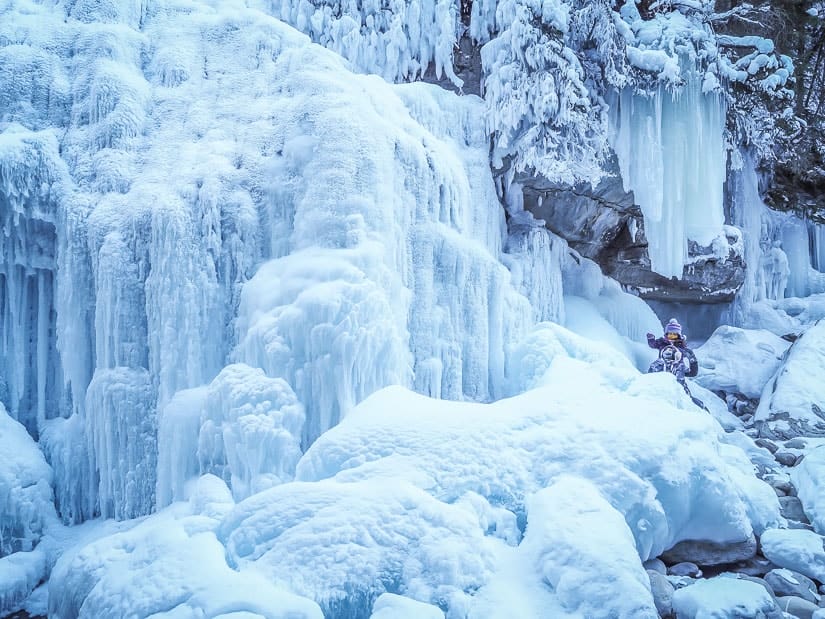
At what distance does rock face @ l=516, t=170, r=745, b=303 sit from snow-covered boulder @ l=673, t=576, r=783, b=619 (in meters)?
6.01

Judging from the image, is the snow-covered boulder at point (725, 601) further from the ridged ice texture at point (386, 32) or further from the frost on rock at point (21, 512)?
the ridged ice texture at point (386, 32)

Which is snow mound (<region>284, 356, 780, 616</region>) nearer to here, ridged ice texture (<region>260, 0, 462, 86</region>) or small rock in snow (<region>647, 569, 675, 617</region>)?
small rock in snow (<region>647, 569, 675, 617</region>)

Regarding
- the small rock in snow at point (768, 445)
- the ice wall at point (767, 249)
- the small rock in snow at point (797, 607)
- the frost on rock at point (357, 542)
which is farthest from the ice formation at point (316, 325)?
the ice wall at point (767, 249)

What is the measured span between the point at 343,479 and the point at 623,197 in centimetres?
722

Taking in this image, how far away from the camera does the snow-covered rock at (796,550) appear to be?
446 centimetres

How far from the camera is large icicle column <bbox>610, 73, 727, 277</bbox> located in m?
9.30

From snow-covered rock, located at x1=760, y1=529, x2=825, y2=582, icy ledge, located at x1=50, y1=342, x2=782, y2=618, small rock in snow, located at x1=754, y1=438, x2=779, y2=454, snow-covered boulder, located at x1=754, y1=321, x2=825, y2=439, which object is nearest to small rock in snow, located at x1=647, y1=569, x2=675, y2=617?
icy ledge, located at x1=50, y1=342, x2=782, y2=618

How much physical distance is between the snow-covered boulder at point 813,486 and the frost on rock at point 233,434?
14.6 ft

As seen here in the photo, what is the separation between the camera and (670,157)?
9.51 meters

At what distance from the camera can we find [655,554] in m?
4.45

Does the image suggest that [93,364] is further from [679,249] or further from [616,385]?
[679,249]

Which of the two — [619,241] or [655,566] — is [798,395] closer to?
[619,241]

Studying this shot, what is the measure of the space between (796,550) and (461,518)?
2635 mm

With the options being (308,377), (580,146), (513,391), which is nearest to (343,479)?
(308,377)
